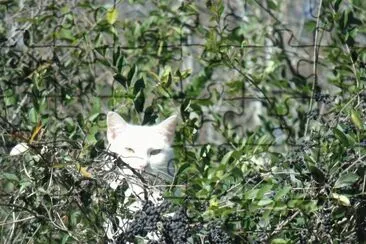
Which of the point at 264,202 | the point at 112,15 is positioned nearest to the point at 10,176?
the point at 264,202

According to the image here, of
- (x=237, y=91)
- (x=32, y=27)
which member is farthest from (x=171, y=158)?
(x=32, y=27)

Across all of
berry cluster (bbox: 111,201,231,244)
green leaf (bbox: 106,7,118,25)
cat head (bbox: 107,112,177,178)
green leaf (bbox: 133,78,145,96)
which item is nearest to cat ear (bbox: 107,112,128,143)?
cat head (bbox: 107,112,177,178)

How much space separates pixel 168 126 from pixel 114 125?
240 mm

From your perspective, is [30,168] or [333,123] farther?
[333,123]

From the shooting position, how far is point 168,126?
3.97 metres

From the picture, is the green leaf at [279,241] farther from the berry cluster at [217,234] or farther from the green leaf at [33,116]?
the green leaf at [33,116]

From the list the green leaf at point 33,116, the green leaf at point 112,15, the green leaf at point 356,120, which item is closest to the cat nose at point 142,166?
the green leaf at point 33,116

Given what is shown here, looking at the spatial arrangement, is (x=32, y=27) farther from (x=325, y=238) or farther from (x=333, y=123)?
(x=325, y=238)

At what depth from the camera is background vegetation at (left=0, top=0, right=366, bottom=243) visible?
3.04 metres

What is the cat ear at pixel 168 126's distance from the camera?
394cm

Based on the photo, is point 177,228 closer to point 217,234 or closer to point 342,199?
point 217,234

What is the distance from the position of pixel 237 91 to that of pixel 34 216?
6.64ft

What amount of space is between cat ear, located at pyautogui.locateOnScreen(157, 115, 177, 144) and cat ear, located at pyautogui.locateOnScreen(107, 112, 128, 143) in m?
0.16

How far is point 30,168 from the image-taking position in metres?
3.15
